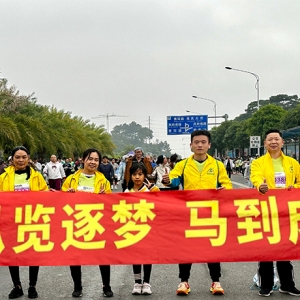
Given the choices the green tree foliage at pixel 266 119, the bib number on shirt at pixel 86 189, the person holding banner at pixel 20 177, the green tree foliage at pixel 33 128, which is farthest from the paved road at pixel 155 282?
the green tree foliage at pixel 266 119

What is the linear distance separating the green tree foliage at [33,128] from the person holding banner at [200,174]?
704 inches

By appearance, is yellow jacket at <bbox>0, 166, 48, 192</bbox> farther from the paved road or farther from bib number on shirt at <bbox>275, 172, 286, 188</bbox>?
bib number on shirt at <bbox>275, 172, 286, 188</bbox>

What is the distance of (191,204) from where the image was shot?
225 inches

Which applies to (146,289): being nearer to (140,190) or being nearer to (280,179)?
(140,190)

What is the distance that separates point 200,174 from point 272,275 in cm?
128

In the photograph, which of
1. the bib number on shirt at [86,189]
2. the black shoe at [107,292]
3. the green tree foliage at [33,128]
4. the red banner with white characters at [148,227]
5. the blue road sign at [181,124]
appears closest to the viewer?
the red banner with white characters at [148,227]

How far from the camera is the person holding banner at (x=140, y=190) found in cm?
572

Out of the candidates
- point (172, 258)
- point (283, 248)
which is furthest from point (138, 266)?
point (283, 248)

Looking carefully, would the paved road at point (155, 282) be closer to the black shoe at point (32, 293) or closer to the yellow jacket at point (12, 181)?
the black shoe at point (32, 293)

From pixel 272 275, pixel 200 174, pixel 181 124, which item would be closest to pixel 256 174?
pixel 200 174

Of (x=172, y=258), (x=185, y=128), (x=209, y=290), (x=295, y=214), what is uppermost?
(x=185, y=128)

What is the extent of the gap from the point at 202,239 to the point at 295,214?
39.7 inches

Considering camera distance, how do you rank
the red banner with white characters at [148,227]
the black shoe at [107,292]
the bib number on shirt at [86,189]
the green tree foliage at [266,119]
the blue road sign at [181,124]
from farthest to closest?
1. the green tree foliage at [266,119]
2. the blue road sign at [181,124]
3. the bib number on shirt at [86,189]
4. the black shoe at [107,292]
5. the red banner with white characters at [148,227]

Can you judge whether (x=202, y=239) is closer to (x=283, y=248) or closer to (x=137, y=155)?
(x=283, y=248)
